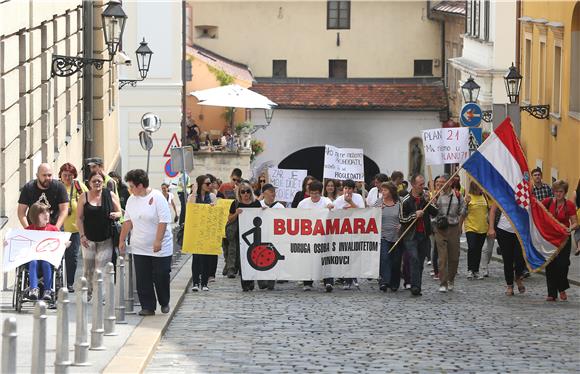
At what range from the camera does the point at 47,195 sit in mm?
17141

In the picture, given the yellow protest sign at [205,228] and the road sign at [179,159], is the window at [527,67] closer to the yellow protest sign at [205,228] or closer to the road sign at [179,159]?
the road sign at [179,159]

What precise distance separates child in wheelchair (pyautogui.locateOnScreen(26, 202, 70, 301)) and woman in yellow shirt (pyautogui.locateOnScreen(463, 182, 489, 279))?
897 cm

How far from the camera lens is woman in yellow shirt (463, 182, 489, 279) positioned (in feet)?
78.8

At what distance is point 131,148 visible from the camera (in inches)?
1890

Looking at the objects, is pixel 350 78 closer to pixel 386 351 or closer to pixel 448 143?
pixel 448 143

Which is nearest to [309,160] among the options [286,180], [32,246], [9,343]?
[286,180]

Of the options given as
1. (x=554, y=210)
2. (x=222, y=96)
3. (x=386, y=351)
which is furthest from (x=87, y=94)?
(x=222, y=96)

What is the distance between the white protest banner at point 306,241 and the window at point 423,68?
51286 mm

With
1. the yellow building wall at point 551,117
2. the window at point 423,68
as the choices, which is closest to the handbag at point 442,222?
the yellow building wall at point 551,117

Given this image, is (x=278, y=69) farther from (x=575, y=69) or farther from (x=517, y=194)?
(x=517, y=194)

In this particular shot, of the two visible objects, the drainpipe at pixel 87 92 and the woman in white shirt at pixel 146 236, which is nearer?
the woman in white shirt at pixel 146 236

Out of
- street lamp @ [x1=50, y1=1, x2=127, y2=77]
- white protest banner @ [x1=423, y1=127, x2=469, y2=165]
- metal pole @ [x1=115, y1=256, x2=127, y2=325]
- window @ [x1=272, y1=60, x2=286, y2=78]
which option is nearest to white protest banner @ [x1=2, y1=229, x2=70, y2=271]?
metal pole @ [x1=115, y1=256, x2=127, y2=325]

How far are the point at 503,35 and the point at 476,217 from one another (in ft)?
77.0

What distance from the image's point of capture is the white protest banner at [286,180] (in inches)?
1219
